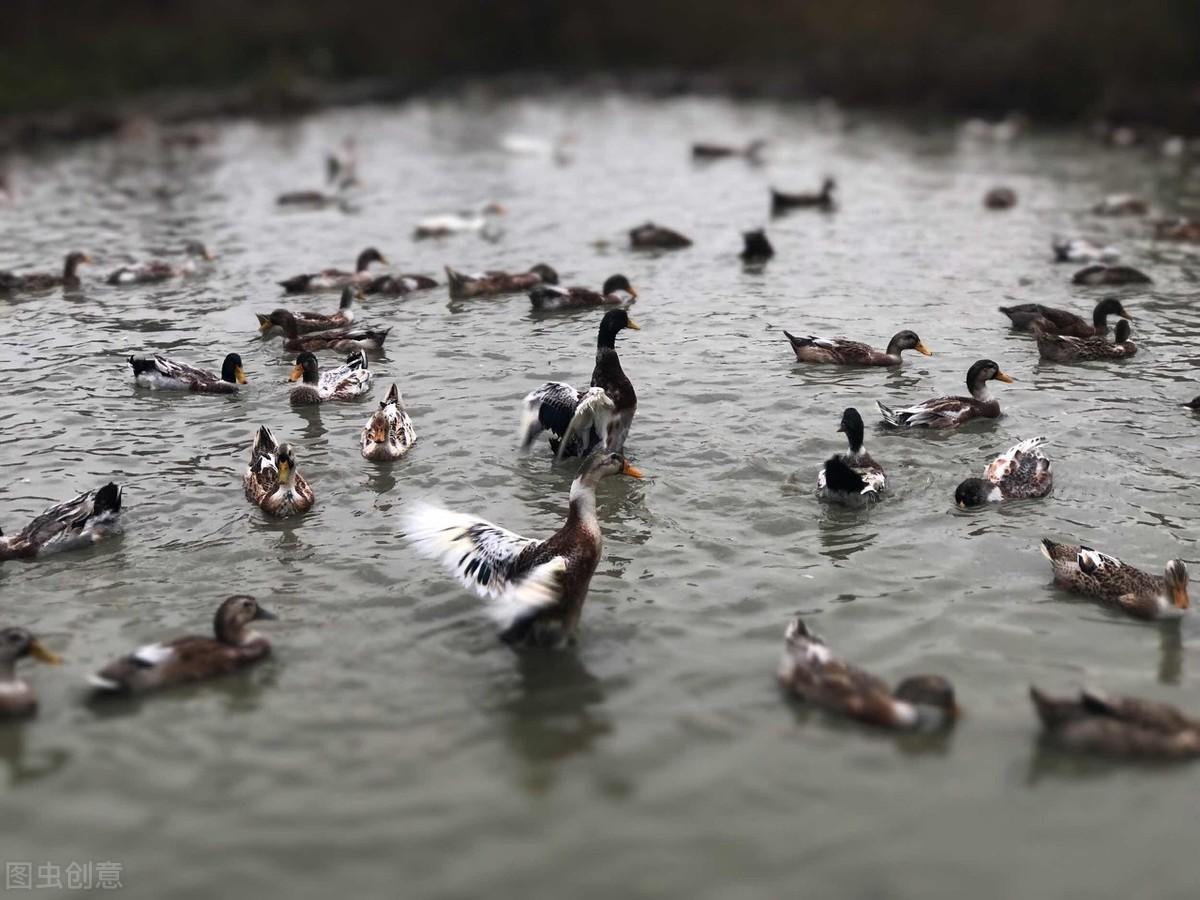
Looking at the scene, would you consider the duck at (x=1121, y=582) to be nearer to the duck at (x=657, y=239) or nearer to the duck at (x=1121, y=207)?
the duck at (x=657, y=239)

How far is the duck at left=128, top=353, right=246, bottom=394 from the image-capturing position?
14.5 m

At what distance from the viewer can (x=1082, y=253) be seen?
819 inches

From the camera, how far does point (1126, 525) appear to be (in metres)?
10.8

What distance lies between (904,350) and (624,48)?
56.8 m

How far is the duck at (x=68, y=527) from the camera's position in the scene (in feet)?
34.2

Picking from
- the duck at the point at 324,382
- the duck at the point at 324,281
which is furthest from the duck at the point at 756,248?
the duck at the point at 324,382

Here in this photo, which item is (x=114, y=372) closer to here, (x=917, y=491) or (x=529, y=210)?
(x=917, y=491)

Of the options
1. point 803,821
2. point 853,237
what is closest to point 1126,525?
point 803,821

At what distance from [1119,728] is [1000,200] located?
20.6m

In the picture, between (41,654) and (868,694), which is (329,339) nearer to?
(41,654)

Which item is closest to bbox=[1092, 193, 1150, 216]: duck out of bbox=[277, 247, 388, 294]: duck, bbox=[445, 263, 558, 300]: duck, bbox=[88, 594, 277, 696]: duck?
bbox=[445, 263, 558, 300]: duck

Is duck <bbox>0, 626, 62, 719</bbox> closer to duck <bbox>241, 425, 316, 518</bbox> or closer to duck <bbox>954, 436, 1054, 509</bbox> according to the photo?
duck <bbox>241, 425, 316, 518</bbox>

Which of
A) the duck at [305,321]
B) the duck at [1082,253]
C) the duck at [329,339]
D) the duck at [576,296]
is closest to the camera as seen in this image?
the duck at [329,339]

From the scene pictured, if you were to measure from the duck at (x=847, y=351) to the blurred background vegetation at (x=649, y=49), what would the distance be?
2479 centimetres
